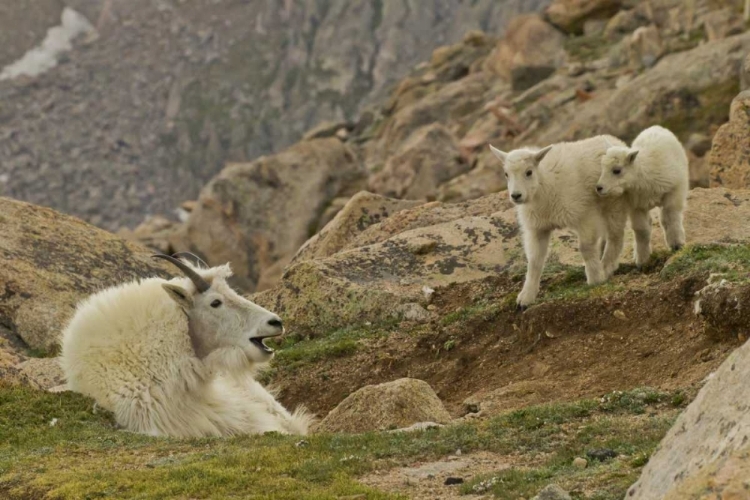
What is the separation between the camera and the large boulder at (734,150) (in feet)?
78.9

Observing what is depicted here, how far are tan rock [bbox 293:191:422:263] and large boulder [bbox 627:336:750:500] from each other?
59.8 ft

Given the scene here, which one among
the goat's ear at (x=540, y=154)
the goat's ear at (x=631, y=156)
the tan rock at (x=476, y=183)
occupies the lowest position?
the tan rock at (x=476, y=183)

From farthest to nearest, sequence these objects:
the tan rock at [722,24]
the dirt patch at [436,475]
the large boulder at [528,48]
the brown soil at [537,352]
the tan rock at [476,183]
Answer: the large boulder at [528,48] → the tan rock at [722,24] → the tan rock at [476,183] → the brown soil at [537,352] → the dirt patch at [436,475]

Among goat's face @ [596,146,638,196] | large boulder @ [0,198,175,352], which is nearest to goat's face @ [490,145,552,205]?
goat's face @ [596,146,638,196]

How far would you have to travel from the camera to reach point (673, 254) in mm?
17125

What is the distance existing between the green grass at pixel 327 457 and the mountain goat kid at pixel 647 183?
216 inches

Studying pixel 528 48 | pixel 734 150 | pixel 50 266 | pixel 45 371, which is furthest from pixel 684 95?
pixel 528 48

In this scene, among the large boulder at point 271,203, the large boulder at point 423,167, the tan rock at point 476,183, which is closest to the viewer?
the large boulder at point 271,203

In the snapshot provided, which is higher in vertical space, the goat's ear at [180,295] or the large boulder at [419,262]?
the goat's ear at [180,295]

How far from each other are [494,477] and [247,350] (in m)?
6.18

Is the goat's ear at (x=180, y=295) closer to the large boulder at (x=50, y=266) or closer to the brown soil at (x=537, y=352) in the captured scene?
the brown soil at (x=537, y=352)

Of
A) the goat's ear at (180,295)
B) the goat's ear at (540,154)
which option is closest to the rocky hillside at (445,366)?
the goat's ear at (180,295)

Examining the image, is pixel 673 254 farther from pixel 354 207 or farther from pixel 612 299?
pixel 354 207

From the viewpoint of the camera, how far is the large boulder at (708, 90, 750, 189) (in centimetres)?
2405
